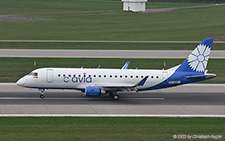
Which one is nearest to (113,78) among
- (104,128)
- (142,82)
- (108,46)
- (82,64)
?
(142,82)

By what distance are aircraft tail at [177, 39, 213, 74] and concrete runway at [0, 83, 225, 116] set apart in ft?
9.49

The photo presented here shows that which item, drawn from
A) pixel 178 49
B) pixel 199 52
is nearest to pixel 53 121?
pixel 199 52

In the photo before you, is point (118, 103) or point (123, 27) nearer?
point (118, 103)

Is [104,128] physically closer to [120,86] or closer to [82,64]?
[120,86]

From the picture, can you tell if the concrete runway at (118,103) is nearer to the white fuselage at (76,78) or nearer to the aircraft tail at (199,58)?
the white fuselage at (76,78)

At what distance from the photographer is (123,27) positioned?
10600 cm

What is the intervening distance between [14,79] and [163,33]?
54647 mm

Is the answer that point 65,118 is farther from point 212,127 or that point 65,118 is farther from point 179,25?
point 179,25

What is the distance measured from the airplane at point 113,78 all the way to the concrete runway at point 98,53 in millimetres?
24017

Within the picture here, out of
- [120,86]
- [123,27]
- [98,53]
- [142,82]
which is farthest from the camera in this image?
[123,27]

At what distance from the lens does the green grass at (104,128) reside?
26.9 meters

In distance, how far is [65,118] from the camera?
31.9 meters

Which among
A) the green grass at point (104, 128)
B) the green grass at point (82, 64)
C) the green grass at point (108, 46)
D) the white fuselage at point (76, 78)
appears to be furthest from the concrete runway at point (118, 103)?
the green grass at point (108, 46)

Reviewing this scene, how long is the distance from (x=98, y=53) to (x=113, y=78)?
90.1 ft
